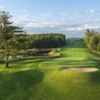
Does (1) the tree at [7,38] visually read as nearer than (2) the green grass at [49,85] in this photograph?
No

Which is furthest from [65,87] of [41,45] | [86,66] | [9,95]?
[41,45]

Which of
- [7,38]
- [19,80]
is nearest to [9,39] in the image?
[7,38]

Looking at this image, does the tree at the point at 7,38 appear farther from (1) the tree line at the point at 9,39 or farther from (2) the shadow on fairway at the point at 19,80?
(2) the shadow on fairway at the point at 19,80

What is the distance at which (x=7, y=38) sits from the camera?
40.1 metres

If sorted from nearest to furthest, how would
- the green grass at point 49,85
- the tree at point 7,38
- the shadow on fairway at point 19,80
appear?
the green grass at point 49,85, the shadow on fairway at point 19,80, the tree at point 7,38

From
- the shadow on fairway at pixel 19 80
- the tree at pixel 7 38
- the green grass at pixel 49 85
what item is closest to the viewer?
the green grass at pixel 49 85

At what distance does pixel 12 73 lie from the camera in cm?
3127

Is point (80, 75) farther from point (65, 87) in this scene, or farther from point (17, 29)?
point (17, 29)

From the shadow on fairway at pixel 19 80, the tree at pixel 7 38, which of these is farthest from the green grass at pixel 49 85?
the tree at pixel 7 38

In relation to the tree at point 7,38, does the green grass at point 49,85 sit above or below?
below

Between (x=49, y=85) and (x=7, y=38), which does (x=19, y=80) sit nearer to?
(x=49, y=85)

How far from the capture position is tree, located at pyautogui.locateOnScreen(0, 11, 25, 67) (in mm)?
39125

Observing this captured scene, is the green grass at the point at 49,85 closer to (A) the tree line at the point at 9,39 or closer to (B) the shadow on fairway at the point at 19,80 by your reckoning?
(B) the shadow on fairway at the point at 19,80

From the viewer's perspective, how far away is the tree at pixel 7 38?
39125 mm
